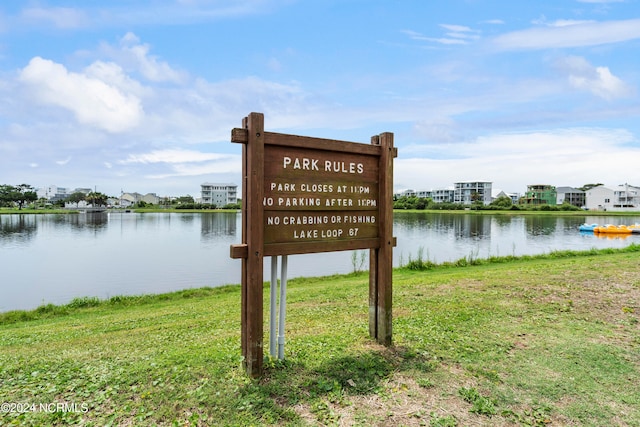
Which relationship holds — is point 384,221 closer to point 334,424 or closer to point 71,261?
point 334,424

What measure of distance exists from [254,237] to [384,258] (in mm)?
1594

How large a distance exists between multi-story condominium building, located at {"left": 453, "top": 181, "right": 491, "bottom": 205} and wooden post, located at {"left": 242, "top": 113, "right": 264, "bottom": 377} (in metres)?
108

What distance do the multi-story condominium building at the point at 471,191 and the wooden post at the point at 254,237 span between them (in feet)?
354

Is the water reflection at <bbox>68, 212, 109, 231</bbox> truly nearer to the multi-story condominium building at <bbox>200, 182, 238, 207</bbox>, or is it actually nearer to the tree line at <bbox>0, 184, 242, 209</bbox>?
the tree line at <bbox>0, 184, 242, 209</bbox>

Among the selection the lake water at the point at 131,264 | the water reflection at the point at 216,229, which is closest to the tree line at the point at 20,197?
the water reflection at the point at 216,229

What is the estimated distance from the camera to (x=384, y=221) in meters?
4.38

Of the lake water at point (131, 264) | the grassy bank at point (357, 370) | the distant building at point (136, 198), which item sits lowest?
the lake water at point (131, 264)

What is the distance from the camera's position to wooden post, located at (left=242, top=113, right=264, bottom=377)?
349 cm

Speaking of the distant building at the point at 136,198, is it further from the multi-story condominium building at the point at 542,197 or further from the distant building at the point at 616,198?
the distant building at the point at 616,198

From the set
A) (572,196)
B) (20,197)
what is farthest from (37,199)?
(572,196)

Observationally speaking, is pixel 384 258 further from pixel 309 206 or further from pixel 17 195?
pixel 17 195

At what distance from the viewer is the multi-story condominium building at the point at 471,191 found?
348 feet

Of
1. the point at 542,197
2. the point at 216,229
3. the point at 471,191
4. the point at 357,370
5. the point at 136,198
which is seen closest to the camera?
the point at 357,370

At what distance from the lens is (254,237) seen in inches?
138
